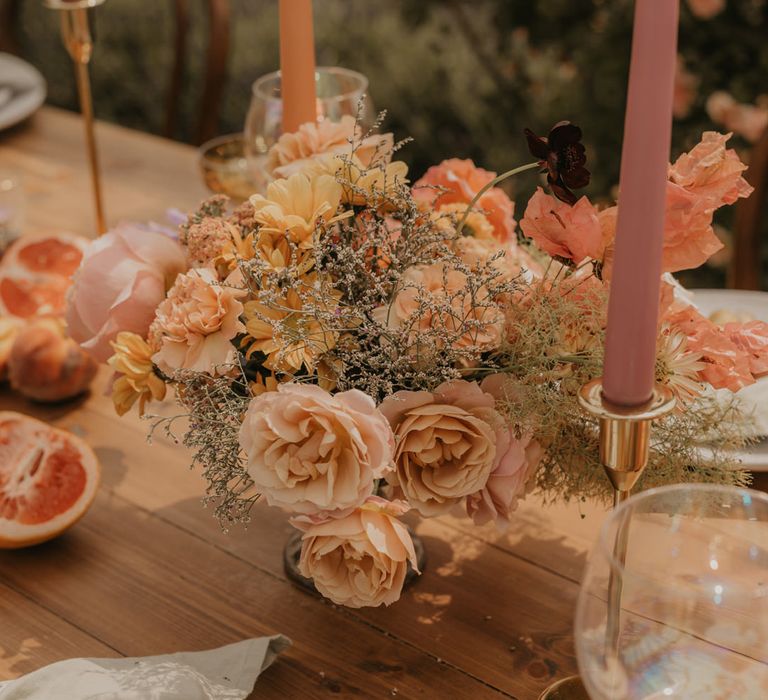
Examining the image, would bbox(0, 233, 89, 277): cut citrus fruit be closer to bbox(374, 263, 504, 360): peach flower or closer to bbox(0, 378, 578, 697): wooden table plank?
bbox(0, 378, 578, 697): wooden table plank

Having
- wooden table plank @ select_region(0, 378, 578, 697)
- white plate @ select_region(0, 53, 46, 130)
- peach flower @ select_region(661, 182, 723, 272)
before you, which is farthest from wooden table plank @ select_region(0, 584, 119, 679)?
white plate @ select_region(0, 53, 46, 130)

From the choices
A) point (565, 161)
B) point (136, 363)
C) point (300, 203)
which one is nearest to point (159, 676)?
point (136, 363)

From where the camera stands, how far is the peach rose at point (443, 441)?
0.74 m

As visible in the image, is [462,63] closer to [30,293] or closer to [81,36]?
[81,36]

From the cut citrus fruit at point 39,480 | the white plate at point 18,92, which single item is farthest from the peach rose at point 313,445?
the white plate at point 18,92

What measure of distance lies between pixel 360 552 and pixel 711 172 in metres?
0.35

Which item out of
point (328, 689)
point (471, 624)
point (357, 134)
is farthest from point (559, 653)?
point (357, 134)

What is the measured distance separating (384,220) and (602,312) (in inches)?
7.1

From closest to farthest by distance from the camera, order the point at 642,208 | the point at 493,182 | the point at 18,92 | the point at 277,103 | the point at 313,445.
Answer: the point at 642,208, the point at 313,445, the point at 493,182, the point at 277,103, the point at 18,92

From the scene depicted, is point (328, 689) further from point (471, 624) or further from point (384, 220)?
point (384, 220)

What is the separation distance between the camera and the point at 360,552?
727mm

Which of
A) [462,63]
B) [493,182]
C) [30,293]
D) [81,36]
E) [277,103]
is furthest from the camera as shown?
[462,63]

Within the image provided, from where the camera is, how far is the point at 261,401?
2.28 feet

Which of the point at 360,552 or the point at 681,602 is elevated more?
the point at 681,602
